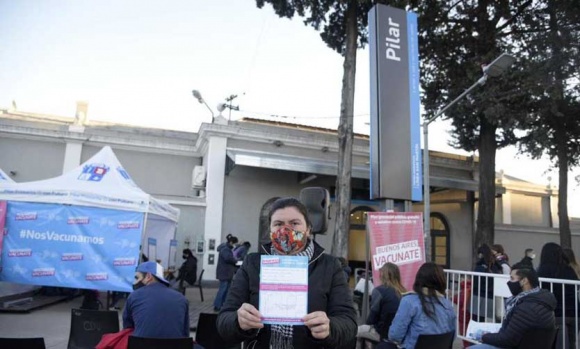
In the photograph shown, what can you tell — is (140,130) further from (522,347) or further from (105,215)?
(522,347)

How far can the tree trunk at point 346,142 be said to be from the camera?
48.0 feet

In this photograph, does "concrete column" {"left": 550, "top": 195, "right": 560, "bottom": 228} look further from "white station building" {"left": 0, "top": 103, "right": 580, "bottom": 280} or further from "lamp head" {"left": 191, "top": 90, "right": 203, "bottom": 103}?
"lamp head" {"left": 191, "top": 90, "right": 203, "bottom": 103}

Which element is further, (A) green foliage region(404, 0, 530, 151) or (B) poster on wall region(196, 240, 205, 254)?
(B) poster on wall region(196, 240, 205, 254)

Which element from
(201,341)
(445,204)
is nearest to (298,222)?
(201,341)

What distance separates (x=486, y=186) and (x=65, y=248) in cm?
1439

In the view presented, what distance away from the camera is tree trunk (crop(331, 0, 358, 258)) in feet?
48.0

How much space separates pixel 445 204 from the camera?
2225 centimetres

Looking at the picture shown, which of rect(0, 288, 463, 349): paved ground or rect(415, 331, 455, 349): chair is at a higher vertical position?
rect(415, 331, 455, 349): chair

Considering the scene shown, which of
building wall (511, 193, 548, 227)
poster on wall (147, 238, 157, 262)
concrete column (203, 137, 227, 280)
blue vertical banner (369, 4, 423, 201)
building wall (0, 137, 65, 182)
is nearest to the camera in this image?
blue vertical banner (369, 4, 423, 201)

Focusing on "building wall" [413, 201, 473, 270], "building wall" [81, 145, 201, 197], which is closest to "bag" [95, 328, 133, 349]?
"building wall" [81, 145, 201, 197]

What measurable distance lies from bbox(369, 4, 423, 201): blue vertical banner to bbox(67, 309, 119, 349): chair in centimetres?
524

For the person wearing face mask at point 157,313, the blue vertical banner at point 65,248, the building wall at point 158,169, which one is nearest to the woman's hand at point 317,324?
the person wearing face mask at point 157,313

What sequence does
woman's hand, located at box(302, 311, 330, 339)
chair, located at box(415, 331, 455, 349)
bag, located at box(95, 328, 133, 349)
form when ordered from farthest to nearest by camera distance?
chair, located at box(415, 331, 455, 349) < bag, located at box(95, 328, 133, 349) < woman's hand, located at box(302, 311, 330, 339)

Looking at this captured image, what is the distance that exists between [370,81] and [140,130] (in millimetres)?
15066
